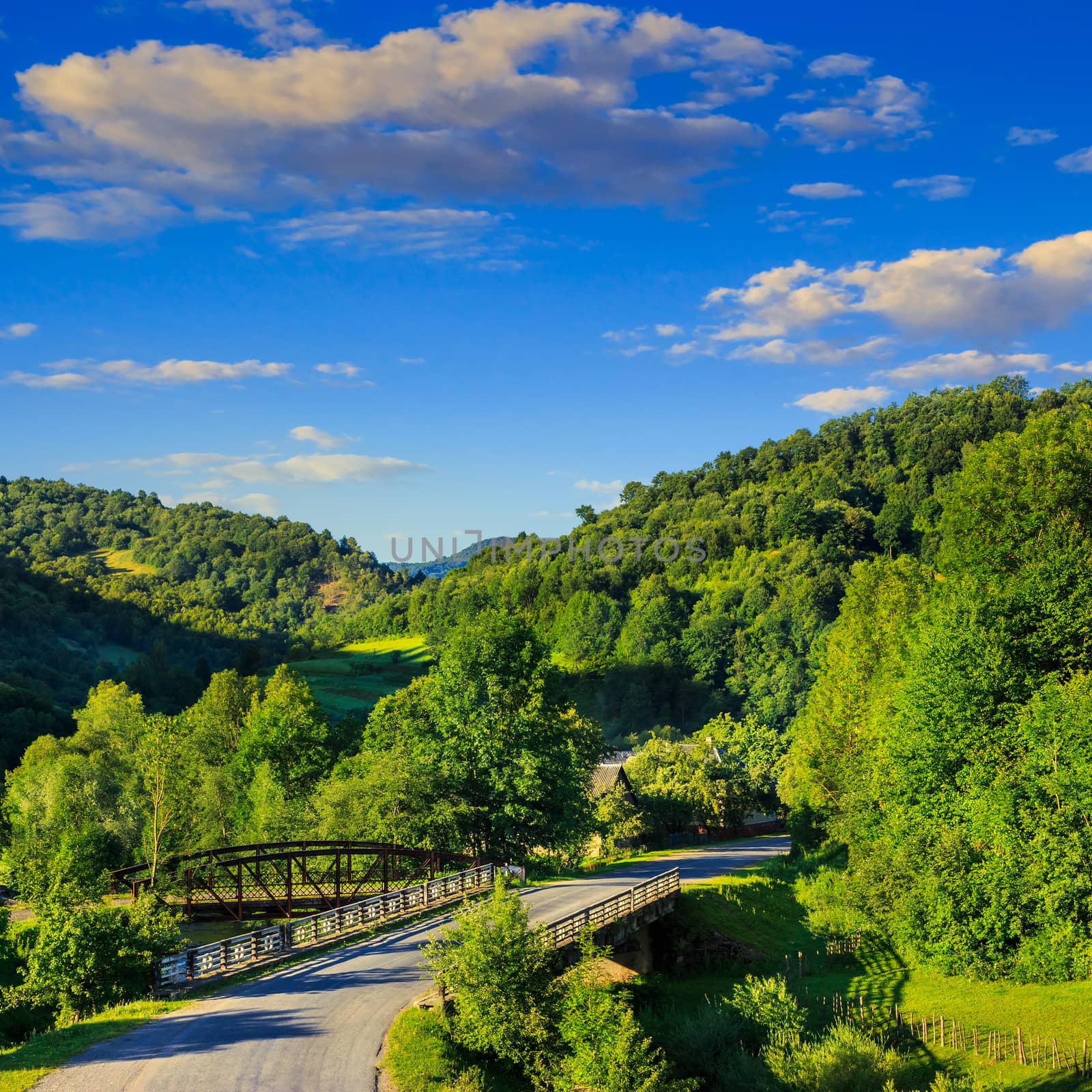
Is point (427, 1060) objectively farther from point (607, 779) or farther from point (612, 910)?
point (607, 779)

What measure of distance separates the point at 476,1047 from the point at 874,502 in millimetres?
172683

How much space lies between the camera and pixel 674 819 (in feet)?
274

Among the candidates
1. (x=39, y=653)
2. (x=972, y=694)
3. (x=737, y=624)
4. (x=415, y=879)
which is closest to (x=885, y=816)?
(x=972, y=694)

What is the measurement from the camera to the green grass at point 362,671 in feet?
453

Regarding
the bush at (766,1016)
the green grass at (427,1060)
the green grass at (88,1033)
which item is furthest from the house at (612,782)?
the green grass at (427,1060)

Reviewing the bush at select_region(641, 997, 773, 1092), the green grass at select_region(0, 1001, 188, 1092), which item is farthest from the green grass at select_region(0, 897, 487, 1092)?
the bush at select_region(641, 997, 773, 1092)

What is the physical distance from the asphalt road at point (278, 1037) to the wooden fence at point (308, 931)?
153 centimetres

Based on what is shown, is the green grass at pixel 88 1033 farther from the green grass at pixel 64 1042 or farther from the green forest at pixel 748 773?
the green forest at pixel 748 773

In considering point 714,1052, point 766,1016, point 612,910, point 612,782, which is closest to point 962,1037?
point 766,1016

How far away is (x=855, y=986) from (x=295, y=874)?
29.1 metres

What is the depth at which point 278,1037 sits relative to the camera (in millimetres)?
22562

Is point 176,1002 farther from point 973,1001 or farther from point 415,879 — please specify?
point 973,1001

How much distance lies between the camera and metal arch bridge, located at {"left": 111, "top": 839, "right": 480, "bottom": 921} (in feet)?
126

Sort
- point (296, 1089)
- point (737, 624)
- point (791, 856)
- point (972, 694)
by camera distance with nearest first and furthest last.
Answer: point (296, 1089) → point (972, 694) → point (791, 856) → point (737, 624)
